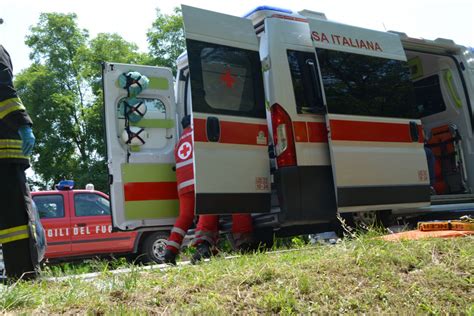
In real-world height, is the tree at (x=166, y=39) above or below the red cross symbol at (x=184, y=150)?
above

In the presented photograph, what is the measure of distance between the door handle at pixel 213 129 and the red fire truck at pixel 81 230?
541cm

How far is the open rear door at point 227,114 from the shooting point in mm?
4812

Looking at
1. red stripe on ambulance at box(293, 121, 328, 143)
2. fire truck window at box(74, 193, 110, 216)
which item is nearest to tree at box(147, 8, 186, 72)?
fire truck window at box(74, 193, 110, 216)

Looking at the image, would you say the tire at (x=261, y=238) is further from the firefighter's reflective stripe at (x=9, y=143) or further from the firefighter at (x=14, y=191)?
the firefighter's reflective stripe at (x=9, y=143)

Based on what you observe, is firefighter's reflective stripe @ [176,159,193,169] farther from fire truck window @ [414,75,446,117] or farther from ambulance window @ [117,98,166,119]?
fire truck window @ [414,75,446,117]

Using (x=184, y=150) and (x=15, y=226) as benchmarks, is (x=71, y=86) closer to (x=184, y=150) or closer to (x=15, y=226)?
(x=184, y=150)

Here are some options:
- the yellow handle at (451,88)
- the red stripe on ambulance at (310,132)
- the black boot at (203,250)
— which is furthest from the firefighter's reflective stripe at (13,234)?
the yellow handle at (451,88)

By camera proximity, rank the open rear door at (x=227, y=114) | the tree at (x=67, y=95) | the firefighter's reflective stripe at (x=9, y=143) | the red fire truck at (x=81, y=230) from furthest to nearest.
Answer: the tree at (x=67, y=95), the red fire truck at (x=81, y=230), the open rear door at (x=227, y=114), the firefighter's reflective stripe at (x=9, y=143)

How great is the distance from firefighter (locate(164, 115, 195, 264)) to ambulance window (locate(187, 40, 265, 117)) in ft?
1.70

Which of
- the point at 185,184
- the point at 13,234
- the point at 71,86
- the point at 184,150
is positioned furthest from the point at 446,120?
the point at 71,86

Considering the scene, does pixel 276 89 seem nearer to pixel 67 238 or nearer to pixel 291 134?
pixel 291 134

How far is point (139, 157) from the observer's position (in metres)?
5.98

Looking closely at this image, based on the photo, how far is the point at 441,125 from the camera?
7992 mm

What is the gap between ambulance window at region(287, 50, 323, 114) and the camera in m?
5.38
